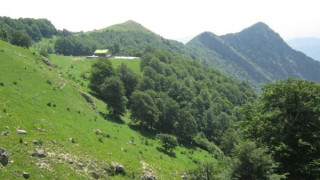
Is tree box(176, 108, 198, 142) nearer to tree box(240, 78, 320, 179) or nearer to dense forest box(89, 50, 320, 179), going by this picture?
dense forest box(89, 50, 320, 179)

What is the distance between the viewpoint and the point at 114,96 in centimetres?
7088

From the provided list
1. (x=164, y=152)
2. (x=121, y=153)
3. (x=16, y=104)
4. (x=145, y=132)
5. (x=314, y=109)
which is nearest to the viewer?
(x=314, y=109)

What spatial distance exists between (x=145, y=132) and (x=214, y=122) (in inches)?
1694

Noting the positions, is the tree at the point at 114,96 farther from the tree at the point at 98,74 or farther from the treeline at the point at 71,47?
the treeline at the point at 71,47

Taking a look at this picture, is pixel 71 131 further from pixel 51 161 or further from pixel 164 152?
pixel 164 152

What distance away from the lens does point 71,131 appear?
44250 millimetres

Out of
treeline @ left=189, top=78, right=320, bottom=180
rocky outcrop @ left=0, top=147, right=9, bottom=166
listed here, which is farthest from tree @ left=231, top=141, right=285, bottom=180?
rocky outcrop @ left=0, top=147, right=9, bottom=166

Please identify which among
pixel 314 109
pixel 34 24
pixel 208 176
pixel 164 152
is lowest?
pixel 164 152

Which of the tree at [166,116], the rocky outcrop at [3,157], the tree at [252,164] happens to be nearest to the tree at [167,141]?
the tree at [166,116]

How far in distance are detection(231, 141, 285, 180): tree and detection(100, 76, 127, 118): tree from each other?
4874cm

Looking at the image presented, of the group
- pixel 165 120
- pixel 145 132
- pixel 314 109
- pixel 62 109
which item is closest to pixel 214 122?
pixel 165 120

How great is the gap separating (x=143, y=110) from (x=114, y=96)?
31.4ft

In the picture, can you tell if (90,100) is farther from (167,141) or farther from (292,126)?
(292,126)

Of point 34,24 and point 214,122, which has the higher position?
point 34,24
